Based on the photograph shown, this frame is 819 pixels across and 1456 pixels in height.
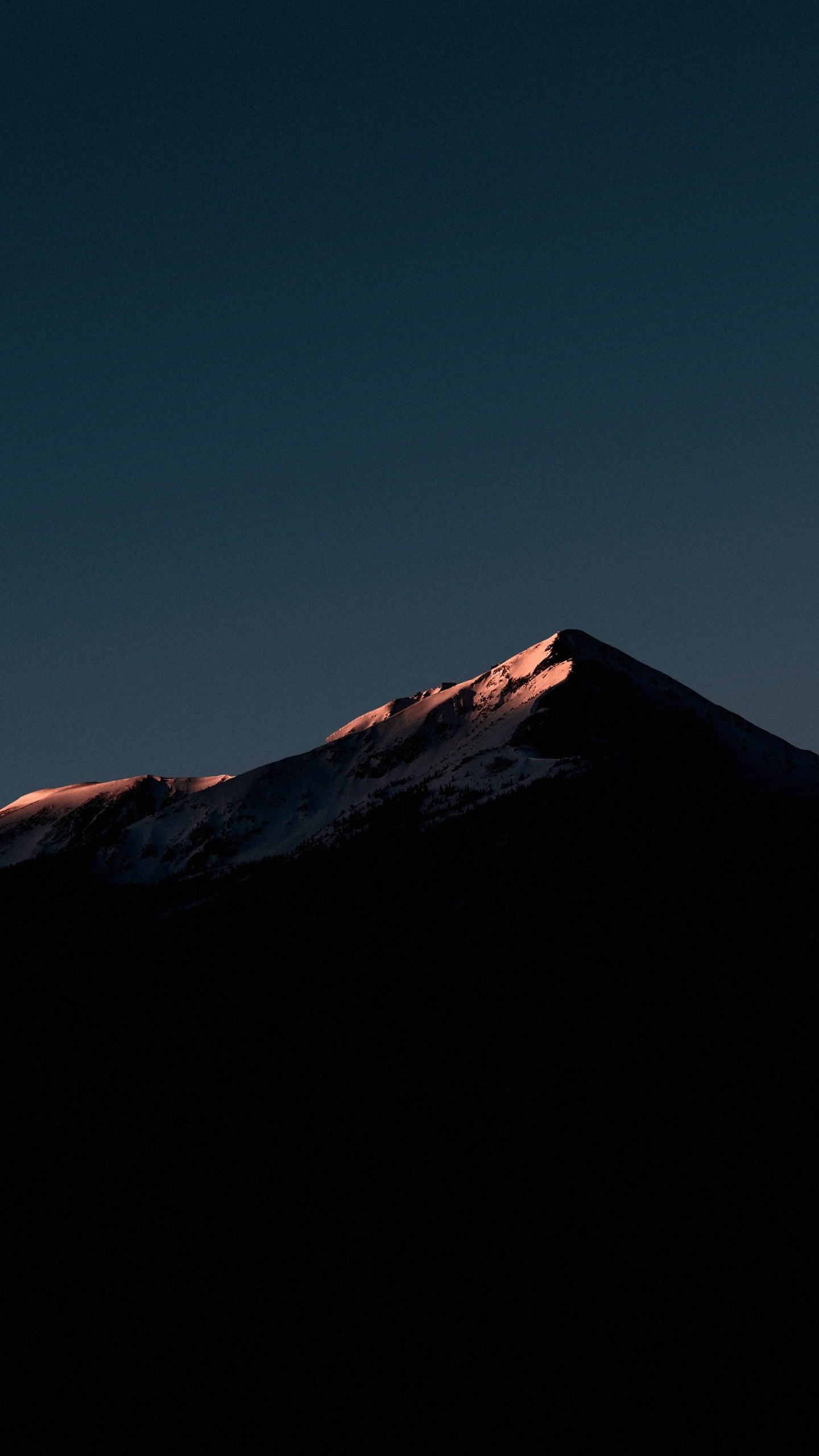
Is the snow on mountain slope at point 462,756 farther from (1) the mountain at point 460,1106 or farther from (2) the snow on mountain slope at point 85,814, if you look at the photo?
(2) the snow on mountain slope at point 85,814

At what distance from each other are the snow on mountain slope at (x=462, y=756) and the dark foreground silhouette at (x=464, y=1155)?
52.6ft

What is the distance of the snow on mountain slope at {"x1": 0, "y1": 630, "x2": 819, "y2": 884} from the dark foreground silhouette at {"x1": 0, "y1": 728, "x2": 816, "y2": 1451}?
16022 millimetres

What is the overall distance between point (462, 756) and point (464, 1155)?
60851 millimetres

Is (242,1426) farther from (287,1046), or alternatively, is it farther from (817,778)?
(817,778)

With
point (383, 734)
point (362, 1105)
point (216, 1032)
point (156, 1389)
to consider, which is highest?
A: point (383, 734)

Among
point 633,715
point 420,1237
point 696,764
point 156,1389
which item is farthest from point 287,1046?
point 633,715

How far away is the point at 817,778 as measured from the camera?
11150 centimetres

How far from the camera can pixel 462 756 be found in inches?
4092

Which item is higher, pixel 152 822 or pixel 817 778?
pixel 152 822

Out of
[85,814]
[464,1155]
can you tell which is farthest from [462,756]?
[85,814]

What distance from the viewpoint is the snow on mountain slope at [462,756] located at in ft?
316

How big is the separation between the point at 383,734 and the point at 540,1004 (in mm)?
71075

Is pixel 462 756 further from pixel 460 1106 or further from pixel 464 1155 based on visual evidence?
pixel 464 1155


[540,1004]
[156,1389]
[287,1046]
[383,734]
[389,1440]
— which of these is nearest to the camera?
[389,1440]
